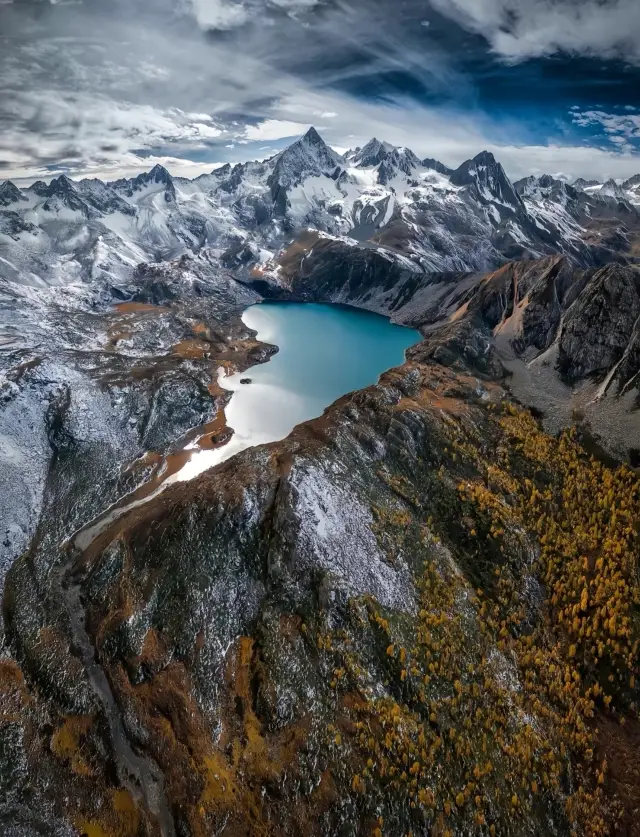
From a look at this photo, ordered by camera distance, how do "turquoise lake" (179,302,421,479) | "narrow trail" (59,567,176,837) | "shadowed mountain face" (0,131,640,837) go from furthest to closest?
"turquoise lake" (179,302,421,479)
"narrow trail" (59,567,176,837)
"shadowed mountain face" (0,131,640,837)

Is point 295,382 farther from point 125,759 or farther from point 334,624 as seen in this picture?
point 125,759

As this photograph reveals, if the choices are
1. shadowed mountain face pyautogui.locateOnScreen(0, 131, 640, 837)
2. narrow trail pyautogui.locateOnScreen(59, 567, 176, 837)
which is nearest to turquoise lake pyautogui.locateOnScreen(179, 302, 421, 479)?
shadowed mountain face pyautogui.locateOnScreen(0, 131, 640, 837)

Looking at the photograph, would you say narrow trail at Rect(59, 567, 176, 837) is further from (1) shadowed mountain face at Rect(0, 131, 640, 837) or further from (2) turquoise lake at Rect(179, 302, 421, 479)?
(2) turquoise lake at Rect(179, 302, 421, 479)

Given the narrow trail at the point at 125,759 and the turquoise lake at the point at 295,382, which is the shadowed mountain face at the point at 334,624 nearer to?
the narrow trail at the point at 125,759

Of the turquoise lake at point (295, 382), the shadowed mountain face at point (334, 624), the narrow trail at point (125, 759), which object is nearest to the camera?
the shadowed mountain face at point (334, 624)

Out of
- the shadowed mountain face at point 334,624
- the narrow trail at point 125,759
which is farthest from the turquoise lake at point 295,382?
the narrow trail at point 125,759

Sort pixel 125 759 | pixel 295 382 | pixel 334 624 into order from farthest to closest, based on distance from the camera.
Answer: pixel 295 382
pixel 334 624
pixel 125 759

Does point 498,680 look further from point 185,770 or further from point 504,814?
point 185,770

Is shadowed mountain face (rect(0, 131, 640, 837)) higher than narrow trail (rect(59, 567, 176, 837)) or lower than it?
higher

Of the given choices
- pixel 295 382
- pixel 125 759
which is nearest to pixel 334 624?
pixel 125 759

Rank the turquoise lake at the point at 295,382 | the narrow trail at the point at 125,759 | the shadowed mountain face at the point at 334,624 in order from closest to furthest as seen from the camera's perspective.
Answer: the shadowed mountain face at the point at 334,624, the narrow trail at the point at 125,759, the turquoise lake at the point at 295,382

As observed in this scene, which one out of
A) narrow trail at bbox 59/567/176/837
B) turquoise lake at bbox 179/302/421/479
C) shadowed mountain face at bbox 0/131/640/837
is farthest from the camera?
turquoise lake at bbox 179/302/421/479
